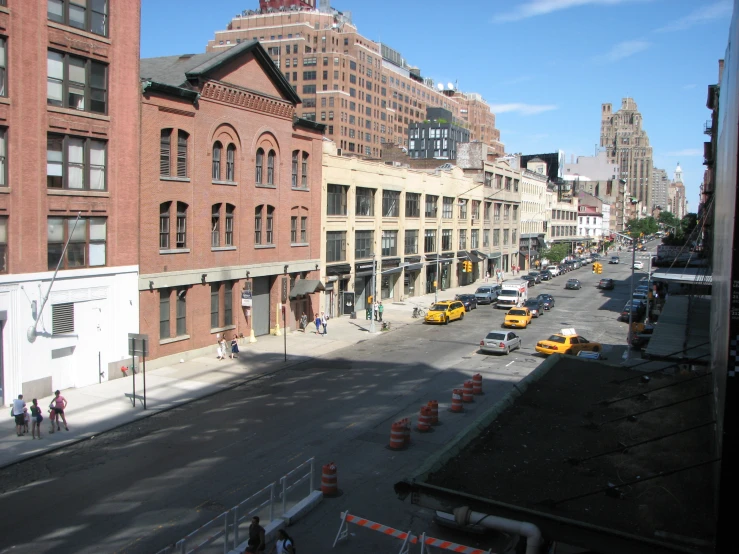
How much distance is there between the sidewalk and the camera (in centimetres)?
2189

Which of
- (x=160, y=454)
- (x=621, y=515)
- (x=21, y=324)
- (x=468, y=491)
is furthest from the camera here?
(x=21, y=324)

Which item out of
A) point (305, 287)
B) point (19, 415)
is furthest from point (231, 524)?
point (305, 287)

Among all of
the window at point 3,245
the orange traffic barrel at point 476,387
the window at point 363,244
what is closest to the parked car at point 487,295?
the window at point 363,244

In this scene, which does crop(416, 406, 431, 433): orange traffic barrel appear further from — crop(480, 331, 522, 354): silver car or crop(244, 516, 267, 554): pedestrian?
crop(480, 331, 522, 354): silver car

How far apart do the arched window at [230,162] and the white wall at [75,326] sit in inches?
366

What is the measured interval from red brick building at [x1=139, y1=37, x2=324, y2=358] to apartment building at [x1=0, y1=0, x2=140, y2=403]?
1.70 metres

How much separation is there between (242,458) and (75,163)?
15892 millimetres

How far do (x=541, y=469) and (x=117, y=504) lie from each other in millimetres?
11845

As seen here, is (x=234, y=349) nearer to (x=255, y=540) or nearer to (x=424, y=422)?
(x=424, y=422)

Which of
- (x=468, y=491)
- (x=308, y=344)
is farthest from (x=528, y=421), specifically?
(x=308, y=344)

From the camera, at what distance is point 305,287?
44.4m

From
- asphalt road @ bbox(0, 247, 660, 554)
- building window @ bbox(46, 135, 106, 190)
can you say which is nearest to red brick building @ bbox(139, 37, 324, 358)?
building window @ bbox(46, 135, 106, 190)

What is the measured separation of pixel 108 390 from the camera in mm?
28156

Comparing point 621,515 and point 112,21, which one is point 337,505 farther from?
point 112,21
